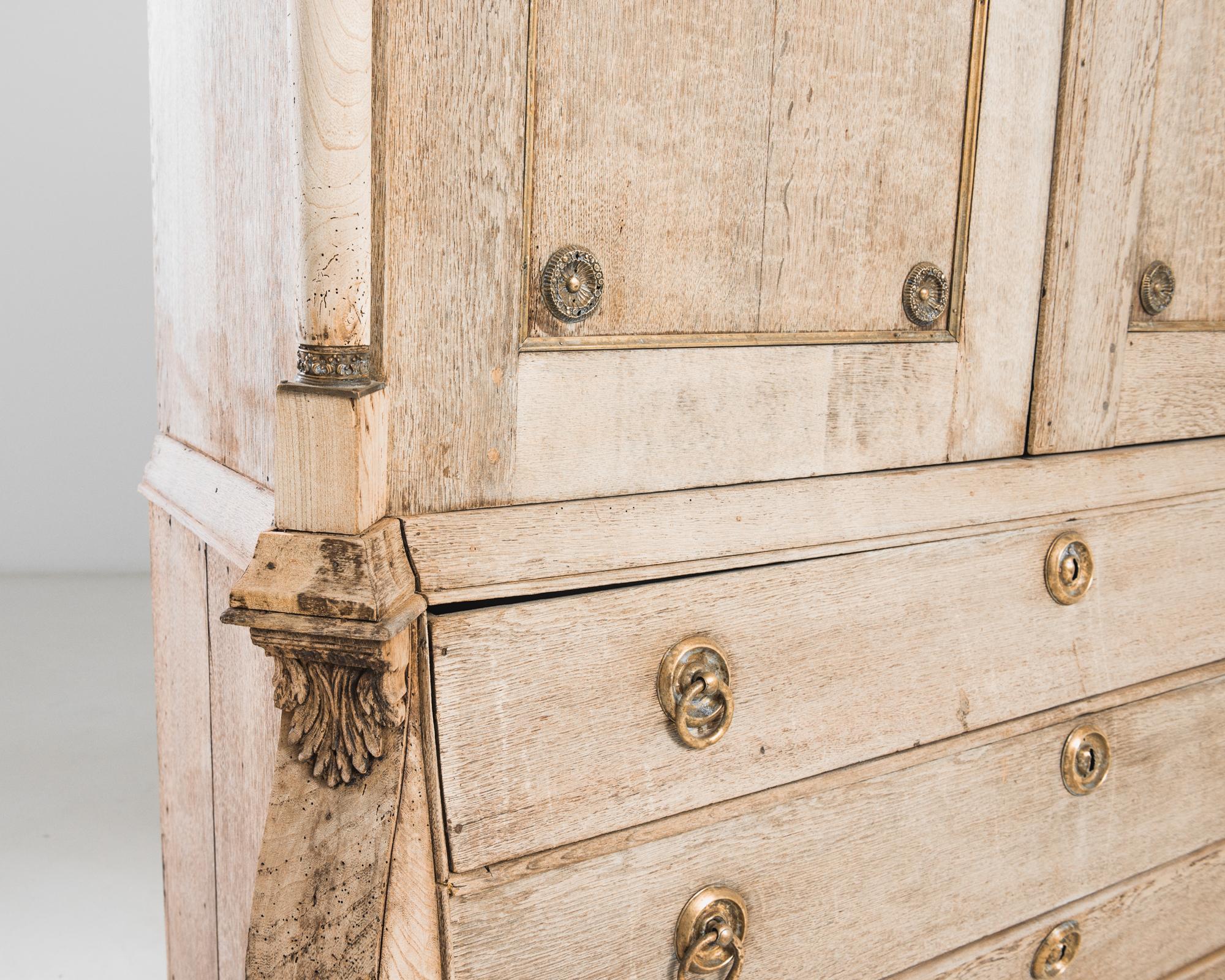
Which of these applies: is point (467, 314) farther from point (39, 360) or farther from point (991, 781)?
point (39, 360)

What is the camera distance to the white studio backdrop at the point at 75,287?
Result: 3947 mm

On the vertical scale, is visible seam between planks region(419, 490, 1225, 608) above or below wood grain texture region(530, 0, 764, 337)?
below

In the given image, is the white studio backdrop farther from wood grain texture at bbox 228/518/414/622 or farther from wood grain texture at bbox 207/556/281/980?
wood grain texture at bbox 228/518/414/622

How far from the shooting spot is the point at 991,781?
114 centimetres

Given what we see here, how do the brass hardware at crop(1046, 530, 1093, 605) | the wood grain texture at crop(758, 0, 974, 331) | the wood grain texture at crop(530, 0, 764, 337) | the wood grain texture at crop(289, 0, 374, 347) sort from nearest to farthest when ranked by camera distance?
the wood grain texture at crop(289, 0, 374, 347), the wood grain texture at crop(530, 0, 764, 337), the wood grain texture at crop(758, 0, 974, 331), the brass hardware at crop(1046, 530, 1093, 605)

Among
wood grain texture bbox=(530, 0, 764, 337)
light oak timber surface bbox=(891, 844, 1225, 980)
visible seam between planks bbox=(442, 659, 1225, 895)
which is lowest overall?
light oak timber surface bbox=(891, 844, 1225, 980)

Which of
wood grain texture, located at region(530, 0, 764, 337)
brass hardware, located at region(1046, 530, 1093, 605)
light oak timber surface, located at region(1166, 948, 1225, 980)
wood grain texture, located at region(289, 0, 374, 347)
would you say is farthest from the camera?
light oak timber surface, located at region(1166, 948, 1225, 980)

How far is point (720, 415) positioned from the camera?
3.09ft

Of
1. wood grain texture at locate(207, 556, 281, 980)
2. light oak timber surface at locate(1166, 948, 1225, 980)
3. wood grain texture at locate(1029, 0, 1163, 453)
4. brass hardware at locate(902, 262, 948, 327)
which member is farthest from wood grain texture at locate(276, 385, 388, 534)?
light oak timber surface at locate(1166, 948, 1225, 980)

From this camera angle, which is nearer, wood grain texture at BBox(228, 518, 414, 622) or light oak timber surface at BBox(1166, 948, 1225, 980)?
wood grain texture at BBox(228, 518, 414, 622)

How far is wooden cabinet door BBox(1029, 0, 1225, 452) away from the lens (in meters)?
1.10

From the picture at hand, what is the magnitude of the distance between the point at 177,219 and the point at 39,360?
331 centimetres

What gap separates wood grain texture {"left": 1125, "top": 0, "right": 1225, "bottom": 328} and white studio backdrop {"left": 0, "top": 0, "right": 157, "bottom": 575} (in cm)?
350

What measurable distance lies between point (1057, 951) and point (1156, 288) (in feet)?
2.24
